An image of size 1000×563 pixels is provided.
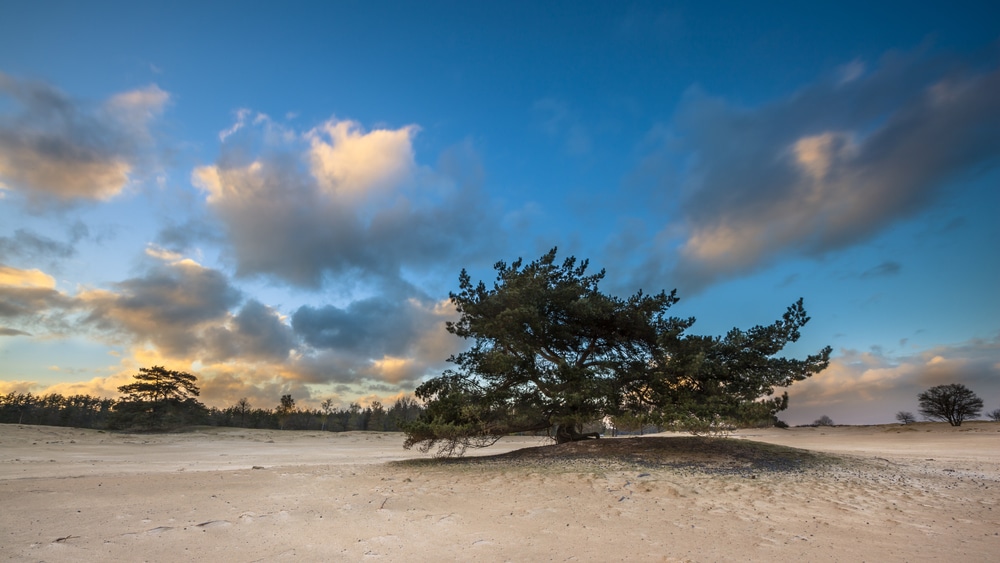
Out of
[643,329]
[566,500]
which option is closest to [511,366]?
[643,329]

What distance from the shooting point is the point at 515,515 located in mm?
7320

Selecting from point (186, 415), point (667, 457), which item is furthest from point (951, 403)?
point (186, 415)

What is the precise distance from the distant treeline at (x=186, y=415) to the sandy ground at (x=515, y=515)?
2210cm

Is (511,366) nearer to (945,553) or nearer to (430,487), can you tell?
(430,487)

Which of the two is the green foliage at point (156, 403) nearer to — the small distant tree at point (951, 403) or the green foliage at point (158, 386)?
the green foliage at point (158, 386)

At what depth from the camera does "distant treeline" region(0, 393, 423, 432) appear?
129ft

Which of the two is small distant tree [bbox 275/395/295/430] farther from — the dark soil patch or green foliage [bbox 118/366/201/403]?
the dark soil patch

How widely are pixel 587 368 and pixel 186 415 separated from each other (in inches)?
1672

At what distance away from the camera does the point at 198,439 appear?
125 feet

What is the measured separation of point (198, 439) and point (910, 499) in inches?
1806

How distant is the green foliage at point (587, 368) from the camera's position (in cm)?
1324

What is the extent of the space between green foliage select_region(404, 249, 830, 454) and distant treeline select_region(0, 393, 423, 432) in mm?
17674

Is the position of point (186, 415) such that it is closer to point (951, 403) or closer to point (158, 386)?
point (158, 386)

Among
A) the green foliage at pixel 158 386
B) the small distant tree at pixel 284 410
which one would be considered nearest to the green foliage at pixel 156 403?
the green foliage at pixel 158 386
